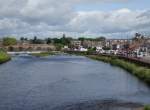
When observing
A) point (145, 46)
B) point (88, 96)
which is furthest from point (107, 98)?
point (145, 46)

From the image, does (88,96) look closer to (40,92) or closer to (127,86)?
(40,92)

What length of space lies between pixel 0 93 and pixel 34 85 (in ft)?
29.5

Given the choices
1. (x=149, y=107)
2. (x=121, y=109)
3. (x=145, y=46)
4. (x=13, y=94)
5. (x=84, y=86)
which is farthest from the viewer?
(x=145, y=46)

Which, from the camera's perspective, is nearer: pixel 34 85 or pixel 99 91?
pixel 99 91

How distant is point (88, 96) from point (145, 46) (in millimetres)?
139611

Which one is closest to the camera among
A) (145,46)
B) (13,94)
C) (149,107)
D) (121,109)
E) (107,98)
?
(149,107)

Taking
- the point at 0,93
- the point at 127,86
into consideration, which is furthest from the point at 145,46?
the point at 0,93

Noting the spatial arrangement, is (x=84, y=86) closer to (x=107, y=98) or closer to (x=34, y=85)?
(x=34, y=85)

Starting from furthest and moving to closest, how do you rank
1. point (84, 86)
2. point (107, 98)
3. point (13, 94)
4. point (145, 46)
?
point (145, 46), point (84, 86), point (13, 94), point (107, 98)

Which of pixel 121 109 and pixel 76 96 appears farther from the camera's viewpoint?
pixel 76 96

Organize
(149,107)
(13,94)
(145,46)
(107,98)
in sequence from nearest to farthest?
(149,107), (107,98), (13,94), (145,46)

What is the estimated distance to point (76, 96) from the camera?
46.7 metres

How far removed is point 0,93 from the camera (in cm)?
4994

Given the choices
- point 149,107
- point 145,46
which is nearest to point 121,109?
point 149,107
